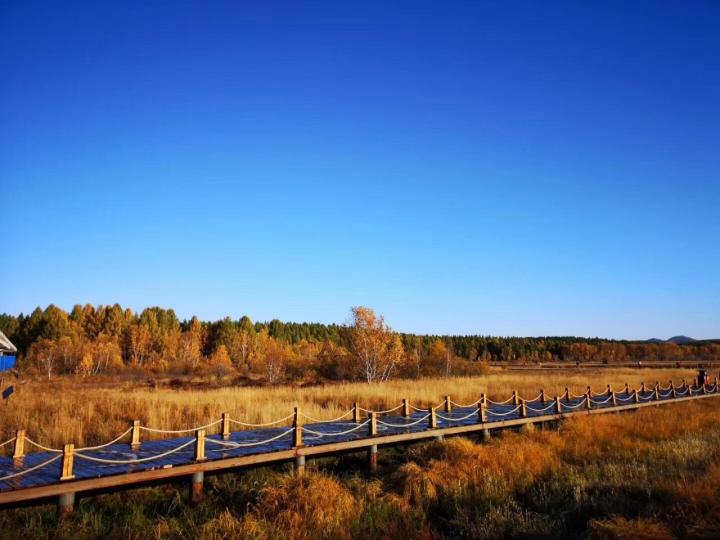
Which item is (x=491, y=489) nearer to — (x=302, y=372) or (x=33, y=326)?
(x=302, y=372)

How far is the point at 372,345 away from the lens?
43312 millimetres

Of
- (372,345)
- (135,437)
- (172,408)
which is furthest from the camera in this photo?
(372,345)

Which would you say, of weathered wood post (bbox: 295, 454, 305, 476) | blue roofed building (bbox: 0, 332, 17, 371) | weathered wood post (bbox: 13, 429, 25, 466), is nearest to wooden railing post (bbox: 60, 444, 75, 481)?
weathered wood post (bbox: 13, 429, 25, 466)

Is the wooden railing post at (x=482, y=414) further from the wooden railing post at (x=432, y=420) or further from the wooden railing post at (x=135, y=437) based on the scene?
the wooden railing post at (x=135, y=437)

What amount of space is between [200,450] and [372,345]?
105 ft

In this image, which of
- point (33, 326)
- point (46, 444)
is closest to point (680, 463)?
point (46, 444)

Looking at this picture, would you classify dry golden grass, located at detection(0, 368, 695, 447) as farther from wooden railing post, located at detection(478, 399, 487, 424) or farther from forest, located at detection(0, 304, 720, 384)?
forest, located at detection(0, 304, 720, 384)

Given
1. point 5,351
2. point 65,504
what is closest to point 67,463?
point 65,504

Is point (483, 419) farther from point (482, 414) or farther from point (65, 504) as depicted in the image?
point (65, 504)

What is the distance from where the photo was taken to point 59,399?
22172 mm

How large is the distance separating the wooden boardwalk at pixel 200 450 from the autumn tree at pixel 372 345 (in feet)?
69.9

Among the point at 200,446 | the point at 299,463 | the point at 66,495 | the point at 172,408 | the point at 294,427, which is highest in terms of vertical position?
the point at 294,427

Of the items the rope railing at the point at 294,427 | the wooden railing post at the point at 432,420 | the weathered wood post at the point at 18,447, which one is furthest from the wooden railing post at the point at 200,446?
the wooden railing post at the point at 432,420

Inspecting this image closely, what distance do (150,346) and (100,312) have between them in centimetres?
2075
